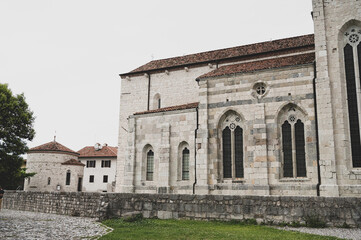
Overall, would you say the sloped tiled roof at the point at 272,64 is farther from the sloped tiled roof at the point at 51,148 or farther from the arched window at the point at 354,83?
the sloped tiled roof at the point at 51,148

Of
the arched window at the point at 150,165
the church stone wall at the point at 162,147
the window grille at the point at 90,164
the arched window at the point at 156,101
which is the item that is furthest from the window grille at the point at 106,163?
the arched window at the point at 150,165

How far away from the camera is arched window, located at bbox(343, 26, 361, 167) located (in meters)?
17.3

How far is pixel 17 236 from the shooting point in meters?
10.8

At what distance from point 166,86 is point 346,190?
1729 cm

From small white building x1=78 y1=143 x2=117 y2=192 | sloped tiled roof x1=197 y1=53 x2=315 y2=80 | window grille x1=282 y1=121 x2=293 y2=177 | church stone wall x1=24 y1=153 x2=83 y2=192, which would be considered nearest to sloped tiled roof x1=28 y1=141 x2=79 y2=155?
church stone wall x1=24 y1=153 x2=83 y2=192

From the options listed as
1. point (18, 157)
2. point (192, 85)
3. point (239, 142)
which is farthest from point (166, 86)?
point (18, 157)

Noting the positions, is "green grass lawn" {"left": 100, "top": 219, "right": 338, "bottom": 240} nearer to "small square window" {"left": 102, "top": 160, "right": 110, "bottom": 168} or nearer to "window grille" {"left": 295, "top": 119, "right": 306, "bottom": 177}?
"window grille" {"left": 295, "top": 119, "right": 306, "bottom": 177}

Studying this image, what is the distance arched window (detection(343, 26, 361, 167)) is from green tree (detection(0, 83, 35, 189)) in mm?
24197

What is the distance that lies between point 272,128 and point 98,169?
36.1 m

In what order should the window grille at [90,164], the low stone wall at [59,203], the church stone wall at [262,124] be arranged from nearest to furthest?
the low stone wall at [59,203]
the church stone wall at [262,124]
the window grille at [90,164]

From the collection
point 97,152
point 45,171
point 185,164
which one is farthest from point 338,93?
point 97,152

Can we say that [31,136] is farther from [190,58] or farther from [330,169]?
[330,169]

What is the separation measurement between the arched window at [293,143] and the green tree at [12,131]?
20.7m

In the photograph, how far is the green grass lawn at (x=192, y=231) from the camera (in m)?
10.4
